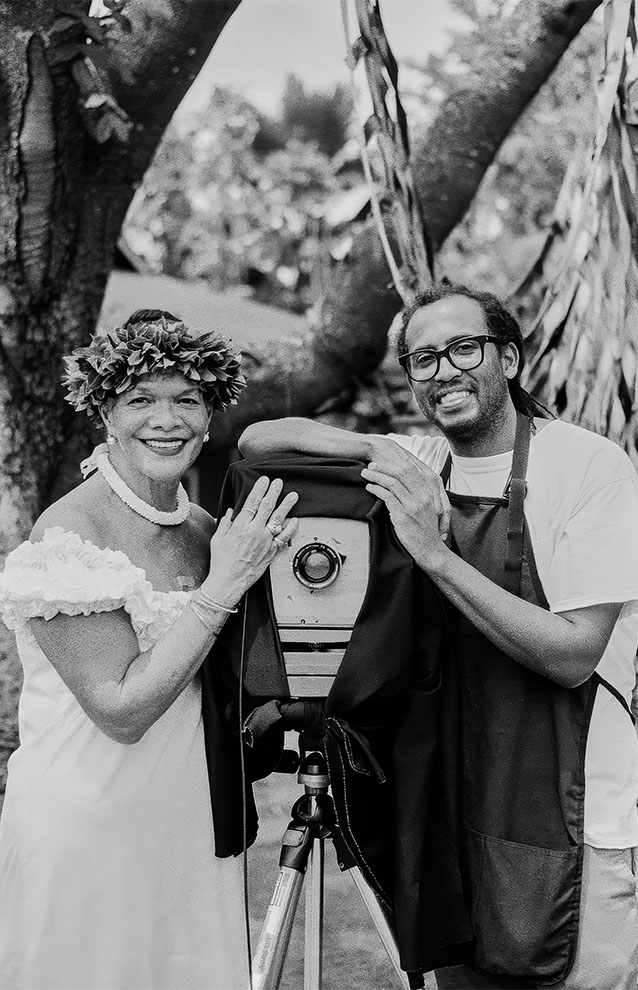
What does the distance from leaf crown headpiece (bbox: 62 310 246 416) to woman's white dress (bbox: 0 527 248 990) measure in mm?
311

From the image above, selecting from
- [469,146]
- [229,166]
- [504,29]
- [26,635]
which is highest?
[229,166]

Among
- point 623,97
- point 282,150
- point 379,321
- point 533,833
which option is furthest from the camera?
point 282,150

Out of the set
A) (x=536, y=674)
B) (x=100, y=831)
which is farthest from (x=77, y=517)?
(x=536, y=674)

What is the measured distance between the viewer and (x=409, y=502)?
69.8 inches

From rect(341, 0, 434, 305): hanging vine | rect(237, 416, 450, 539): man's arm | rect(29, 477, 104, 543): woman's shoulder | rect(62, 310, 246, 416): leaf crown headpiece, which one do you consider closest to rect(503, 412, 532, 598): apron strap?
rect(237, 416, 450, 539): man's arm

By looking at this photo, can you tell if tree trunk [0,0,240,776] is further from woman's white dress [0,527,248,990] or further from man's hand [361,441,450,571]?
man's hand [361,441,450,571]

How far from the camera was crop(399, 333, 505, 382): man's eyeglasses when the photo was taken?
2033mm

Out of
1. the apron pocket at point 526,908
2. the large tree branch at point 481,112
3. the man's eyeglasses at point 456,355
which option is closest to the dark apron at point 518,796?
the apron pocket at point 526,908

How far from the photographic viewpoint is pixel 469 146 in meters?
4.30

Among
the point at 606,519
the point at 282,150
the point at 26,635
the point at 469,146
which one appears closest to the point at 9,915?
the point at 26,635

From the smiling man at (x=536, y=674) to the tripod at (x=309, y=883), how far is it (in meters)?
0.25

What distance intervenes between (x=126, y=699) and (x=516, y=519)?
81cm

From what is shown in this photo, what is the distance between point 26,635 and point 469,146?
10.6ft

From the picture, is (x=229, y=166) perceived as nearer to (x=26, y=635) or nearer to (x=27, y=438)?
(x=27, y=438)
